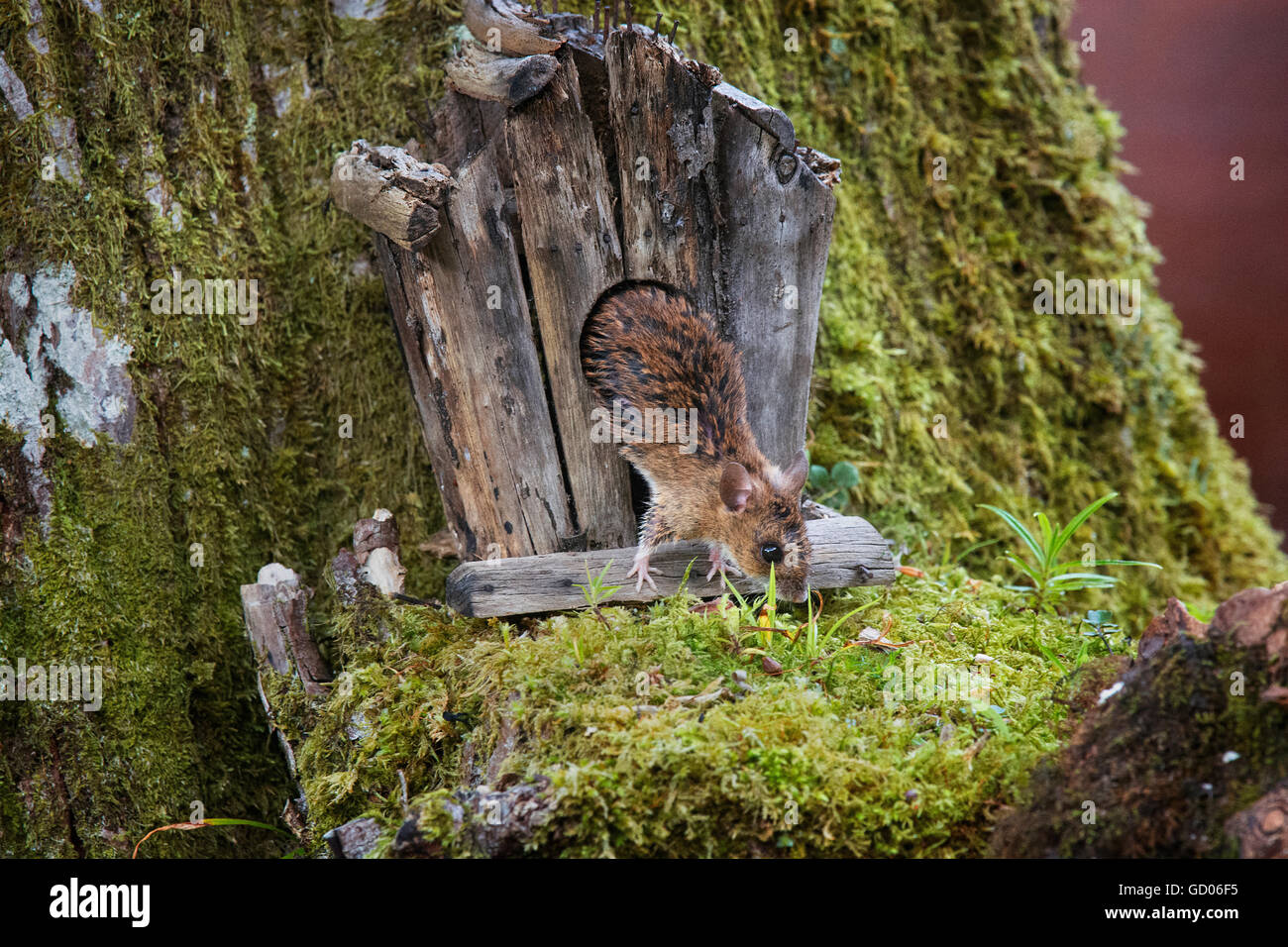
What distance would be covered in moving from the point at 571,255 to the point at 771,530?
1.34 meters

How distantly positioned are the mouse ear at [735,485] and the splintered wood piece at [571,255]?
1.37 feet

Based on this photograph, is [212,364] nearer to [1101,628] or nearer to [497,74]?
[497,74]

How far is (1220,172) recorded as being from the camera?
6.80 metres

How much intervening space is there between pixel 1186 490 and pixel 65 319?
6.24m

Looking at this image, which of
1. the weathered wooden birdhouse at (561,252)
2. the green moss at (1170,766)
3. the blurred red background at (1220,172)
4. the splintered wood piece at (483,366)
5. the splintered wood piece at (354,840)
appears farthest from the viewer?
the blurred red background at (1220,172)

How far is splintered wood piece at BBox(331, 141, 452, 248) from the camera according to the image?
3.27 metres

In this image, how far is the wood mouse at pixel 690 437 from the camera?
3600 millimetres

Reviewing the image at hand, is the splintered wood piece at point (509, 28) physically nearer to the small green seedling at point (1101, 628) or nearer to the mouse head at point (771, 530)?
the mouse head at point (771, 530)

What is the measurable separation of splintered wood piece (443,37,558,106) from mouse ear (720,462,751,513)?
5.17 feet

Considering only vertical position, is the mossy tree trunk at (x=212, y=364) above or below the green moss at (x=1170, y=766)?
above

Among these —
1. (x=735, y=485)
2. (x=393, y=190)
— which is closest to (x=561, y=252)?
(x=393, y=190)

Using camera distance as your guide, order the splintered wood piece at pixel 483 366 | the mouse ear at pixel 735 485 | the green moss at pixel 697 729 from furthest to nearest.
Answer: the mouse ear at pixel 735 485 < the splintered wood piece at pixel 483 366 < the green moss at pixel 697 729

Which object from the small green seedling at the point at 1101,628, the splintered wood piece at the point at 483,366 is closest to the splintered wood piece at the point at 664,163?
the splintered wood piece at the point at 483,366

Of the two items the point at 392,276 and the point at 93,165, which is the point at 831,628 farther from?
the point at 93,165
